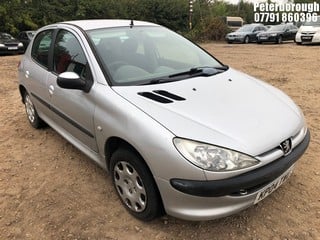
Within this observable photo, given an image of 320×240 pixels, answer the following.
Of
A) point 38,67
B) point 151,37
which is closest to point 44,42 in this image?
point 38,67

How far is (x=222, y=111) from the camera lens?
253cm

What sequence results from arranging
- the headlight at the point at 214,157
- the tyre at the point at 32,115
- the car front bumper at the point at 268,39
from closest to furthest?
the headlight at the point at 214,157
the tyre at the point at 32,115
the car front bumper at the point at 268,39

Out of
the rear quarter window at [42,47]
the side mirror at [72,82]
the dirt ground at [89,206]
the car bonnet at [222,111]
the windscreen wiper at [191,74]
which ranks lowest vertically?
the dirt ground at [89,206]

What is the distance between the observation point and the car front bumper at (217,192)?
2.18 m

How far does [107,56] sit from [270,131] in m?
1.58

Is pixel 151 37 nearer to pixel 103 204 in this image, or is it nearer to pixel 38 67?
pixel 38 67

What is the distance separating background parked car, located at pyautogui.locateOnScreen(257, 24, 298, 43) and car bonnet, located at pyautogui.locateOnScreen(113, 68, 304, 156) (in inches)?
807

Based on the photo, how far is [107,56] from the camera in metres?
3.10

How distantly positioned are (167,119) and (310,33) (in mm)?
17902

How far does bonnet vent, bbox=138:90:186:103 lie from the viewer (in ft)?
8.61

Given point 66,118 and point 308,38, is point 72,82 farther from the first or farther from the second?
point 308,38

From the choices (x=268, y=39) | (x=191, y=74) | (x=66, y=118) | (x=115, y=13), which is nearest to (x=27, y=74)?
(x=66, y=118)

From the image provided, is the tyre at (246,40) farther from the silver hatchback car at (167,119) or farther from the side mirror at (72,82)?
the side mirror at (72,82)

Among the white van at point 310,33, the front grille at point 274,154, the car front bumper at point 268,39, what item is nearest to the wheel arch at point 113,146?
the front grille at point 274,154
